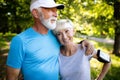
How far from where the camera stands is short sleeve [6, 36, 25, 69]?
411 centimetres

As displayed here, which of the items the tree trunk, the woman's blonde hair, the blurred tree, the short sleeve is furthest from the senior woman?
the tree trunk

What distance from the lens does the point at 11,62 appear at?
4184 mm

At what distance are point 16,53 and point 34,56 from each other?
0.84 feet

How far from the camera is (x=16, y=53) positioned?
4117mm

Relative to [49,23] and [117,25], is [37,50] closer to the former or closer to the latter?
[49,23]

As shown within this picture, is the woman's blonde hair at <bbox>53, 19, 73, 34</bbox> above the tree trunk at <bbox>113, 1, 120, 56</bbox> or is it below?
above

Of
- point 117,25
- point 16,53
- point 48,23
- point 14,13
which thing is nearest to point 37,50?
point 16,53

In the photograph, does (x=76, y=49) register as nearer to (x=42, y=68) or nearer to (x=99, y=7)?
(x=42, y=68)

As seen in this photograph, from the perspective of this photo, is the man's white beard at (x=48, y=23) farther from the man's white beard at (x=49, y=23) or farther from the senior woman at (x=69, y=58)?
the senior woman at (x=69, y=58)

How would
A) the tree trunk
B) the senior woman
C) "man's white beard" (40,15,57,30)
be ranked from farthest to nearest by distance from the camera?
the tree trunk, the senior woman, "man's white beard" (40,15,57,30)

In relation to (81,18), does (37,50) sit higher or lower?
higher

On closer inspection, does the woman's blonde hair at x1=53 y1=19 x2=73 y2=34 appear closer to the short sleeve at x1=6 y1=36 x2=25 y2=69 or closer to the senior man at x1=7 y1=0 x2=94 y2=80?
the senior man at x1=7 y1=0 x2=94 y2=80

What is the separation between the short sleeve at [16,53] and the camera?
4.11 metres

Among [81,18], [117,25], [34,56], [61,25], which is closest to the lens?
[34,56]
